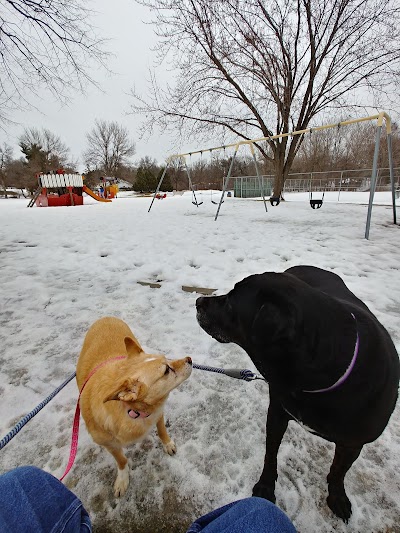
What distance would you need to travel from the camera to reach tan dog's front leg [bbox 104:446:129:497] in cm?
147

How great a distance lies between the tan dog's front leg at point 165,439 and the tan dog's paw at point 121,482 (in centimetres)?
25

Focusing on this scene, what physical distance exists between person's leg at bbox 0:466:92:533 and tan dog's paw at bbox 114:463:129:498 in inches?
20.5

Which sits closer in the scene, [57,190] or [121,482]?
[121,482]

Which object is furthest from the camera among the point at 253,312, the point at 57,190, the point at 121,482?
the point at 57,190

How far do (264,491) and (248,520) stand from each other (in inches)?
26.3

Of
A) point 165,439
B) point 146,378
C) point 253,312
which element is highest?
point 253,312

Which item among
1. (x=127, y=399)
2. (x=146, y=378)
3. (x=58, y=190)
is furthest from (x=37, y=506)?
(x=58, y=190)

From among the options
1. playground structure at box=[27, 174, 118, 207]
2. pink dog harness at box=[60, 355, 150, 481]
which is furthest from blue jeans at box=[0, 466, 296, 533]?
playground structure at box=[27, 174, 118, 207]

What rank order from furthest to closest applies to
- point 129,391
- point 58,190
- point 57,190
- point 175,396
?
point 57,190 < point 58,190 < point 175,396 < point 129,391

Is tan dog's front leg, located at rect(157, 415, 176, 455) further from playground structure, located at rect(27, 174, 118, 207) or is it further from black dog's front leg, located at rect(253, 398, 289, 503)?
playground structure, located at rect(27, 174, 118, 207)

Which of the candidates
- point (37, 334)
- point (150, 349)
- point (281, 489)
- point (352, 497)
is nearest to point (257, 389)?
point (281, 489)

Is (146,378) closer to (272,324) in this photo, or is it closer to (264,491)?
(272,324)

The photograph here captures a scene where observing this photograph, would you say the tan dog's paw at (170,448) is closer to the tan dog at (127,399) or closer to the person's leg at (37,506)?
the tan dog at (127,399)

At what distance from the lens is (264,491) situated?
1.44 meters
